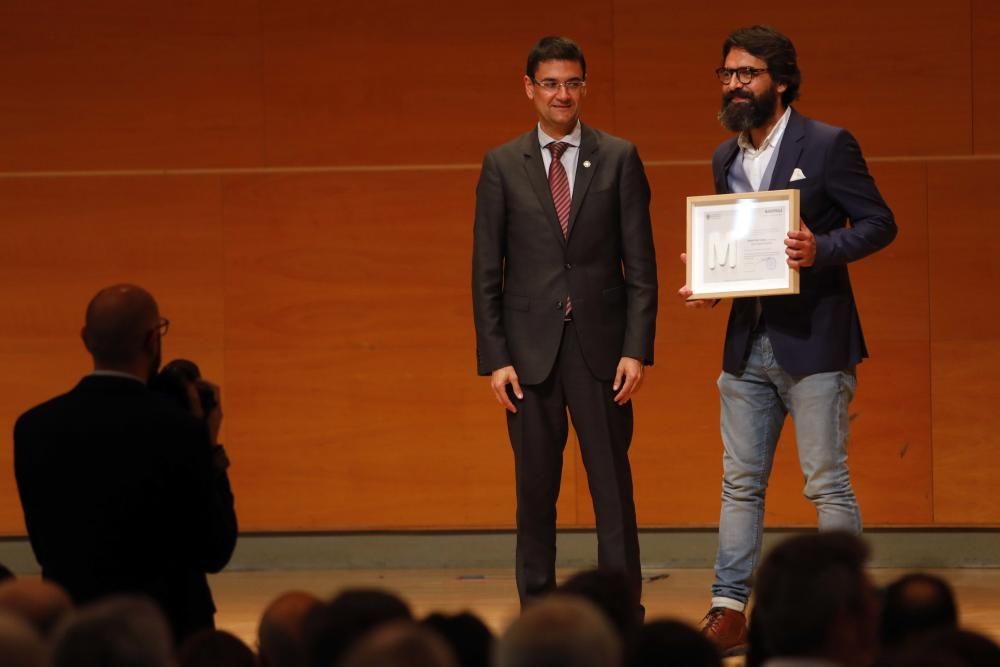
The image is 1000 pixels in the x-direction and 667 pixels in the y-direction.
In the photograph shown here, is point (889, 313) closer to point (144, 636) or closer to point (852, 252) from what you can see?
point (852, 252)

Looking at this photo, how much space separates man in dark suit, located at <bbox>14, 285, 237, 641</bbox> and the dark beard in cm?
184

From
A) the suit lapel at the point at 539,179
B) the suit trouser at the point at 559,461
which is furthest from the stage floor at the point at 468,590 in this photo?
the suit lapel at the point at 539,179

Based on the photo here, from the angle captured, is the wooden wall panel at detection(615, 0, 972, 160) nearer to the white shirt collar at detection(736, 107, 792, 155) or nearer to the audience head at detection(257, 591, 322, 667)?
the white shirt collar at detection(736, 107, 792, 155)

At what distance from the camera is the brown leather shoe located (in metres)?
4.22

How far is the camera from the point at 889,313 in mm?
5969

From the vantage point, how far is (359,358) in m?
6.11

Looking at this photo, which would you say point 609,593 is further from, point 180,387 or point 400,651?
point 180,387

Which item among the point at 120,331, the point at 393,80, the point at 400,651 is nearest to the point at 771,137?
the point at 120,331

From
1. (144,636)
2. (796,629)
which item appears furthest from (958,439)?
(144,636)

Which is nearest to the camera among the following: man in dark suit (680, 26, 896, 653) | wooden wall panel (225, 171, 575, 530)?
man in dark suit (680, 26, 896, 653)

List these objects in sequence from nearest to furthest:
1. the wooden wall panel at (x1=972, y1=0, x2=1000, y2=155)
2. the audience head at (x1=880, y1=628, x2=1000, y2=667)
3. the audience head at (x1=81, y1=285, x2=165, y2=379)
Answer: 1. the audience head at (x1=880, y1=628, x2=1000, y2=667)
2. the audience head at (x1=81, y1=285, x2=165, y2=379)
3. the wooden wall panel at (x1=972, y1=0, x2=1000, y2=155)

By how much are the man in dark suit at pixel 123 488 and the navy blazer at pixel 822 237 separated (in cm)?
173

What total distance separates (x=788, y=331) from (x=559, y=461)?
0.78 m

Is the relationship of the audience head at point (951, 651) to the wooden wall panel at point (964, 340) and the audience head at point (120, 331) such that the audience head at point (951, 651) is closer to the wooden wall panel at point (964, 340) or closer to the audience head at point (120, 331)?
the audience head at point (120, 331)
